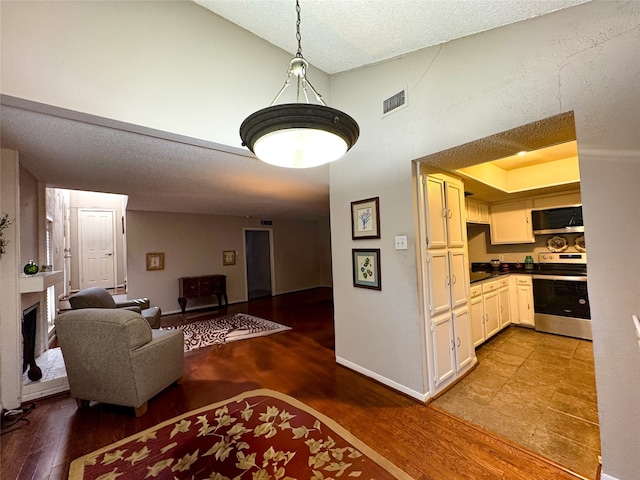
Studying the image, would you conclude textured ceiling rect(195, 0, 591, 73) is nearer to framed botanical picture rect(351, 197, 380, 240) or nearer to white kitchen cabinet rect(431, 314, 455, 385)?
framed botanical picture rect(351, 197, 380, 240)

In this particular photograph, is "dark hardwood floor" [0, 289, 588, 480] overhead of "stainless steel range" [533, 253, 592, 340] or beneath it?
beneath

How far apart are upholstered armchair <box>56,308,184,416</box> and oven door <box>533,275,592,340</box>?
4813mm

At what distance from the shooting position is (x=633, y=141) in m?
1.25

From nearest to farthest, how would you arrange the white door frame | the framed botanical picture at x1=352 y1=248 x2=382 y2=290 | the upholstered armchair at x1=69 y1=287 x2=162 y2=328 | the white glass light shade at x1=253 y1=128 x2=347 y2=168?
1. the white glass light shade at x1=253 y1=128 x2=347 y2=168
2. the framed botanical picture at x1=352 y1=248 x2=382 y2=290
3. the upholstered armchair at x1=69 y1=287 x2=162 y2=328
4. the white door frame

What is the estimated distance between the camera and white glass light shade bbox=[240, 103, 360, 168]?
37.9 inches

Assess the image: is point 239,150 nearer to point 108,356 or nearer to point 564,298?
point 108,356

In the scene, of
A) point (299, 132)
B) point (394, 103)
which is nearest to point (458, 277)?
point (394, 103)

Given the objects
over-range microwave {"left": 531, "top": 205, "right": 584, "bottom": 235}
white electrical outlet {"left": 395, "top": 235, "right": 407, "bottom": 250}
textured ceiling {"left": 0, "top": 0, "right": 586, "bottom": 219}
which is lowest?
white electrical outlet {"left": 395, "top": 235, "right": 407, "bottom": 250}

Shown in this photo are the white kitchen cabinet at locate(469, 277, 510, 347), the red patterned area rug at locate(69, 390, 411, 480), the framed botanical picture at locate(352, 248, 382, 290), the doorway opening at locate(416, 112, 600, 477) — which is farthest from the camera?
the white kitchen cabinet at locate(469, 277, 510, 347)

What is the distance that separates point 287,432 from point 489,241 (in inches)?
180

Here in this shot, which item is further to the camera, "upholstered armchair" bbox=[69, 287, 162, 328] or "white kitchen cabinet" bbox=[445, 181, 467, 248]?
"upholstered armchair" bbox=[69, 287, 162, 328]

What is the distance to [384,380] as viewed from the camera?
2.45m

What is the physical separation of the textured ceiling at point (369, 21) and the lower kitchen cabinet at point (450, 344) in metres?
2.19

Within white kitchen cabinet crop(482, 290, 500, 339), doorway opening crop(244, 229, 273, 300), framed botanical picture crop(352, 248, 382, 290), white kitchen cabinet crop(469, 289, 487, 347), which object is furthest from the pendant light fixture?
doorway opening crop(244, 229, 273, 300)
